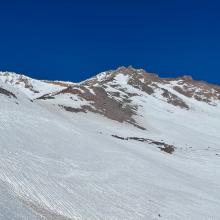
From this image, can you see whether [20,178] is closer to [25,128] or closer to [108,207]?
[108,207]

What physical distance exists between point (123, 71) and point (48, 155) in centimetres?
10826

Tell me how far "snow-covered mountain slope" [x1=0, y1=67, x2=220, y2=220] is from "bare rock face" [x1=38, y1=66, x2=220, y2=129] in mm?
612

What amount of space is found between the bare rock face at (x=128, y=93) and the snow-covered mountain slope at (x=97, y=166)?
612 millimetres

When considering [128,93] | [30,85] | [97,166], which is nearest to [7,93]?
[97,166]

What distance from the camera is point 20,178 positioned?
22812 mm

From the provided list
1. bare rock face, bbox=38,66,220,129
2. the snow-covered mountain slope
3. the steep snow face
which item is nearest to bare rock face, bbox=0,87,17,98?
the snow-covered mountain slope

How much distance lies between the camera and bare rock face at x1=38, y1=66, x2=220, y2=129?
72.1 meters

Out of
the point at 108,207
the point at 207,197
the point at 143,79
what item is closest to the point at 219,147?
the point at 207,197

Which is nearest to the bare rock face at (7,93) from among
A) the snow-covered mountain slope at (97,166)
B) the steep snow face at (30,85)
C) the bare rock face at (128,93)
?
the snow-covered mountain slope at (97,166)

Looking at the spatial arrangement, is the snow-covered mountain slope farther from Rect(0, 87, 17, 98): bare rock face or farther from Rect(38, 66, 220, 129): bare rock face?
Rect(38, 66, 220, 129): bare rock face

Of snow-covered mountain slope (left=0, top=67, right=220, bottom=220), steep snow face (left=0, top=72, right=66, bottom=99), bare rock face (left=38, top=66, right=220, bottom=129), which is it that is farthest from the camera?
steep snow face (left=0, top=72, right=66, bottom=99)

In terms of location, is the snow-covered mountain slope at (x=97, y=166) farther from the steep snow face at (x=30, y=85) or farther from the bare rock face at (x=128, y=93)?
the steep snow face at (x=30, y=85)

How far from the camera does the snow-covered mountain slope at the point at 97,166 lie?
22.4m

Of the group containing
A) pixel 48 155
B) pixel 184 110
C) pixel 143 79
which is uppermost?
pixel 143 79
